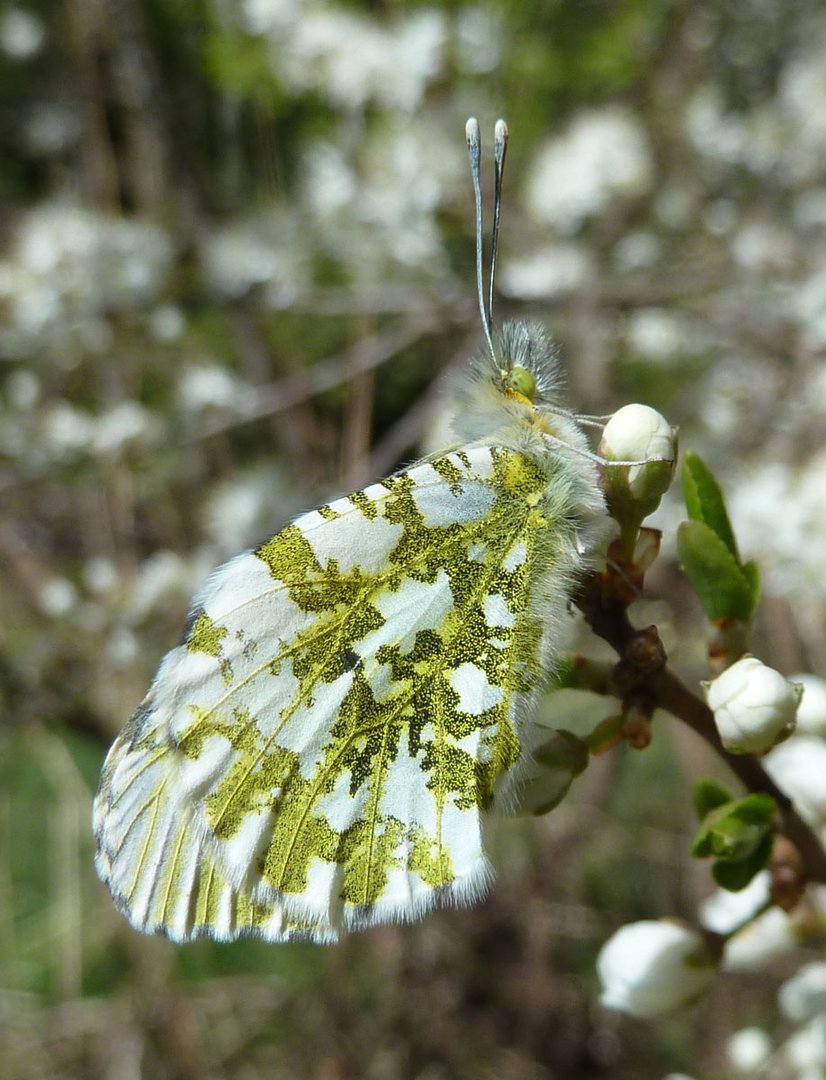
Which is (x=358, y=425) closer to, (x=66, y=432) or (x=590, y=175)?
(x=66, y=432)

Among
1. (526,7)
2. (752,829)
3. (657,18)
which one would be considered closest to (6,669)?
(752,829)

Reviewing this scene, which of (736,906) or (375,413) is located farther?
(375,413)

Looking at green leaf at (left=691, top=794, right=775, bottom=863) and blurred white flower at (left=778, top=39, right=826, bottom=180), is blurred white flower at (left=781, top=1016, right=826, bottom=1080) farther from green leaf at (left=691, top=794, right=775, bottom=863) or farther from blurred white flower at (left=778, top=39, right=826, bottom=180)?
blurred white flower at (left=778, top=39, right=826, bottom=180)

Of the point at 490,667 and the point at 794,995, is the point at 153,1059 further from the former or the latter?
the point at 490,667

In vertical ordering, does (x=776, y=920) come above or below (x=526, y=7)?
below

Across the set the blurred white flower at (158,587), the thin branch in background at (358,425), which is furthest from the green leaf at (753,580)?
the blurred white flower at (158,587)

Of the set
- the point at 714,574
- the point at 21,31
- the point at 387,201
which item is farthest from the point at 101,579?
the point at 21,31

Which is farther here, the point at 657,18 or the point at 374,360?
the point at 657,18
